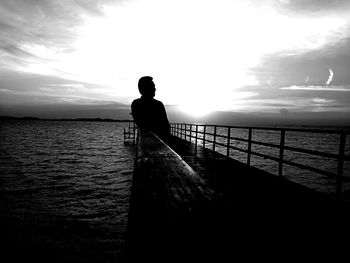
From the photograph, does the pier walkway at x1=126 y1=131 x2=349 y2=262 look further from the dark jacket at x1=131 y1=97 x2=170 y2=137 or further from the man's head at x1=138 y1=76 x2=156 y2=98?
the man's head at x1=138 y1=76 x2=156 y2=98

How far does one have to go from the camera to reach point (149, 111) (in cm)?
700

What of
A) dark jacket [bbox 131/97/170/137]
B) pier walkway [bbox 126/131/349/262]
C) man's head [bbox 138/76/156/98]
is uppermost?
man's head [bbox 138/76/156/98]

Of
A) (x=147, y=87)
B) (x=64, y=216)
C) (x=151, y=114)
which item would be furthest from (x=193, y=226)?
(x=64, y=216)

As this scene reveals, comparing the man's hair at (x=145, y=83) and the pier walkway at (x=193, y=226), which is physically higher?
the man's hair at (x=145, y=83)

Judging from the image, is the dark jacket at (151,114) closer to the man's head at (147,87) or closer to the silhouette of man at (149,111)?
the silhouette of man at (149,111)

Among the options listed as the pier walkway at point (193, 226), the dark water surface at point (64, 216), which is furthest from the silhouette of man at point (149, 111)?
the pier walkway at point (193, 226)

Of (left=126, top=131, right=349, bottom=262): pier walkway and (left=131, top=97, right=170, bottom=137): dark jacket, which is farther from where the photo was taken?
(left=131, top=97, right=170, bottom=137): dark jacket

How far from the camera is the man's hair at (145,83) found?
285 inches

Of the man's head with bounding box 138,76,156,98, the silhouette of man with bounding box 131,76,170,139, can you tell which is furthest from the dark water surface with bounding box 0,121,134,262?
the man's head with bounding box 138,76,156,98

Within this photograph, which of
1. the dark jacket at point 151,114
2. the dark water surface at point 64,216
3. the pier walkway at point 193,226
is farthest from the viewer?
the dark jacket at point 151,114

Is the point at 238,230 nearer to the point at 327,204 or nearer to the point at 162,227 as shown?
the point at 162,227

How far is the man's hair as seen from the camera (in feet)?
23.8

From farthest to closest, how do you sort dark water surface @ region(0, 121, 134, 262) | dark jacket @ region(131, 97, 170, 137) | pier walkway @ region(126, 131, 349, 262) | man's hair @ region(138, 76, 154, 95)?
man's hair @ region(138, 76, 154, 95) → dark jacket @ region(131, 97, 170, 137) → dark water surface @ region(0, 121, 134, 262) → pier walkway @ region(126, 131, 349, 262)

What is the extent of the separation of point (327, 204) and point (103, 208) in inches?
294
